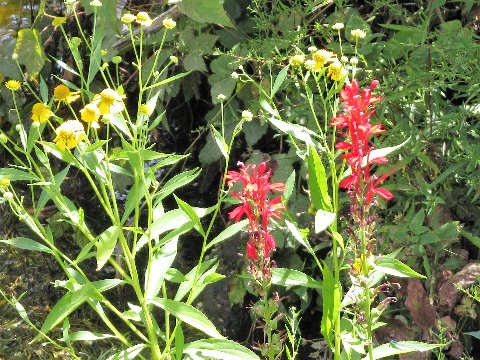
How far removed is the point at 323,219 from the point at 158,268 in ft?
1.23

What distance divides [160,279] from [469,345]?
777mm

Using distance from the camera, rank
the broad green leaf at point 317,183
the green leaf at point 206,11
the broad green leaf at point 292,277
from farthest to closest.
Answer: the green leaf at point 206,11 < the broad green leaf at point 292,277 < the broad green leaf at point 317,183

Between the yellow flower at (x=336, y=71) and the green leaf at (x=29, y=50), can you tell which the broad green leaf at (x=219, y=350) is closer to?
the yellow flower at (x=336, y=71)

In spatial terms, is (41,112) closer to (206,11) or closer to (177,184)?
(177,184)

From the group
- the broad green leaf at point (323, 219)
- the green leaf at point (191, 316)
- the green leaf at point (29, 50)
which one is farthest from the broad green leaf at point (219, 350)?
the green leaf at point (29, 50)

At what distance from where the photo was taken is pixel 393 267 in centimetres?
117

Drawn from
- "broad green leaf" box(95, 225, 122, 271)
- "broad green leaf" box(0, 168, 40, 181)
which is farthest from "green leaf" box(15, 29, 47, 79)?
"broad green leaf" box(95, 225, 122, 271)

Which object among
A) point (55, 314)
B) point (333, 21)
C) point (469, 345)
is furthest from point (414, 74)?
point (55, 314)

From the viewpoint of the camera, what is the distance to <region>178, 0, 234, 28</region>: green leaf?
5.48 ft

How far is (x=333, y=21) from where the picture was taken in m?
1.79

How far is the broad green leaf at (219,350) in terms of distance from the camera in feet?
4.30

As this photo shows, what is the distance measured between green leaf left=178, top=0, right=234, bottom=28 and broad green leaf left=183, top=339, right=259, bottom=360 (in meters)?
0.66

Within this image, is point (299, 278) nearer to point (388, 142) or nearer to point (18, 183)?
point (388, 142)

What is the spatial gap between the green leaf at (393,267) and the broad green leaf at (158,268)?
0.37m
